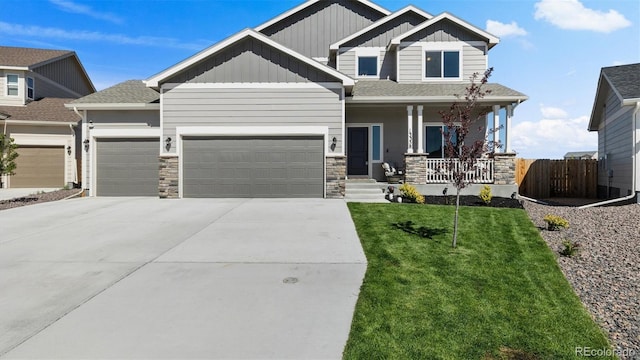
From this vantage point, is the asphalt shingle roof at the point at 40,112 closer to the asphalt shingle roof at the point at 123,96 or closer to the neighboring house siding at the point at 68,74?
the neighboring house siding at the point at 68,74

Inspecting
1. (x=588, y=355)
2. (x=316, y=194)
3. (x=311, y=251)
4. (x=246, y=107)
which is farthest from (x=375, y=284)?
(x=246, y=107)

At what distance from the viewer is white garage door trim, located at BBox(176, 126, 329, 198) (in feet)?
40.3

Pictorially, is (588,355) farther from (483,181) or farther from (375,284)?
(483,181)

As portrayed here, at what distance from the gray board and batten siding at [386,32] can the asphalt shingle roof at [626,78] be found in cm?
806

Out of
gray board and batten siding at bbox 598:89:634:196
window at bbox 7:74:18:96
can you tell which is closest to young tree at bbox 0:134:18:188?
window at bbox 7:74:18:96

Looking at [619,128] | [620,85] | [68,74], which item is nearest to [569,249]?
[620,85]

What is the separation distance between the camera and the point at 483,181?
13.0 meters

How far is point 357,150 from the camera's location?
14.8 meters

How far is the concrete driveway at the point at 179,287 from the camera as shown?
11.0ft

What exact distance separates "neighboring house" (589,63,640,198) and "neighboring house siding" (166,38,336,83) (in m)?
10.4

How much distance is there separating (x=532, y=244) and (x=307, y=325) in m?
5.41

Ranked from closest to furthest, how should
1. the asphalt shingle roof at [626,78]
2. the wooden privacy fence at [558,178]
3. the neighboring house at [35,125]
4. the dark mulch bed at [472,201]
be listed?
the dark mulch bed at [472,201] → the asphalt shingle roof at [626,78] → the wooden privacy fence at [558,178] → the neighboring house at [35,125]

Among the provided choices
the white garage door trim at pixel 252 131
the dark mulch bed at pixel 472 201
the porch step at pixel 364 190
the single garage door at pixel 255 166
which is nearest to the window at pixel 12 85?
the white garage door trim at pixel 252 131

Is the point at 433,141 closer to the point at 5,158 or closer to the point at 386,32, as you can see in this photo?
the point at 386,32
